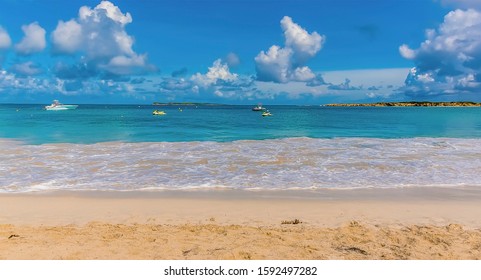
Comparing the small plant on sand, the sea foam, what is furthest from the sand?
the sea foam

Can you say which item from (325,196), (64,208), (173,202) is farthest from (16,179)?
(325,196)

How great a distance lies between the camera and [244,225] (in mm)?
9766

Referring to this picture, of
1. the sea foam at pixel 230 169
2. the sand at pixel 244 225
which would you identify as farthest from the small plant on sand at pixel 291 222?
the sea foam at pixel 230 169

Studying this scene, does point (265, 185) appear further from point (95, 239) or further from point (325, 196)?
point (95, 239)

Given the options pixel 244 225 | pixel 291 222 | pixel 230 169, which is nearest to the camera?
pixel 244 225

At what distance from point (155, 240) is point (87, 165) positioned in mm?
12465

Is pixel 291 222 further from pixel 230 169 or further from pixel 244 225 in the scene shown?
pixel 230 169

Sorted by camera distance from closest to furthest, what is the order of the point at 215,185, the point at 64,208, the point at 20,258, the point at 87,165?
the point at 20,258, the point at 64,208, the point at 215,185, the point at 87,165

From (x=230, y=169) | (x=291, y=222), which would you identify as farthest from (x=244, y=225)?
(x=230, y=169)

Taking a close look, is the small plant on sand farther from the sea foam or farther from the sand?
the sea foam

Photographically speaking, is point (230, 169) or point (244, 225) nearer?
point (244, 225)

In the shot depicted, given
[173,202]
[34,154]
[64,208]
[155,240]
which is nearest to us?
[155,240]

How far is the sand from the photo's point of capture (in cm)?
762

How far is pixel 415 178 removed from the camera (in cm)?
1628
